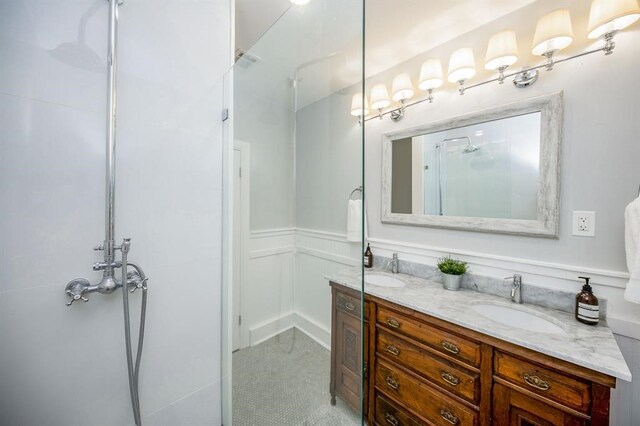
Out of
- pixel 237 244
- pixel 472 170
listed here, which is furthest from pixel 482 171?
pixel 237 244

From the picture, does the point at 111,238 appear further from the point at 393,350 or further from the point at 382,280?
the point at 382,280

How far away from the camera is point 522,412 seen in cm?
97

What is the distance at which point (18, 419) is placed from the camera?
2.39ft

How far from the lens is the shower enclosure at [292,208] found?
891 mm

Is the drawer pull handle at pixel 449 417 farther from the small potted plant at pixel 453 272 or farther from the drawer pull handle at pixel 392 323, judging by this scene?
the small potted plant at pixel 453 272

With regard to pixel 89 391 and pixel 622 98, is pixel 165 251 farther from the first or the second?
pixel 622 98

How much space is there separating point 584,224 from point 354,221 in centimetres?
124

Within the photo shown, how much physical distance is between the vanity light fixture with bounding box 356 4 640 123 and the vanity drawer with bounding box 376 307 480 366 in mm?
1084

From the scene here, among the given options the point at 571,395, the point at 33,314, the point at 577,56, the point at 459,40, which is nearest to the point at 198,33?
the point at 33,314

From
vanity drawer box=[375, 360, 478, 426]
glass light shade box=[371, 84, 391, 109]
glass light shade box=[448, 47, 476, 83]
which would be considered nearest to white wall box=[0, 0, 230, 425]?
vanity drawer box=[375, 360, 478, 426]

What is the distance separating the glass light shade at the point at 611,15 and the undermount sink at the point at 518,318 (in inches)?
52.3

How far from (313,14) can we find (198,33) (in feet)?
1.76

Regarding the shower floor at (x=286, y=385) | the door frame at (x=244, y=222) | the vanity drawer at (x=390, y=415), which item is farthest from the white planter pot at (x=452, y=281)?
the door frame at (x=244, y=222)

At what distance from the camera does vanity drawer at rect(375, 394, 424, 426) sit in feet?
4.22
